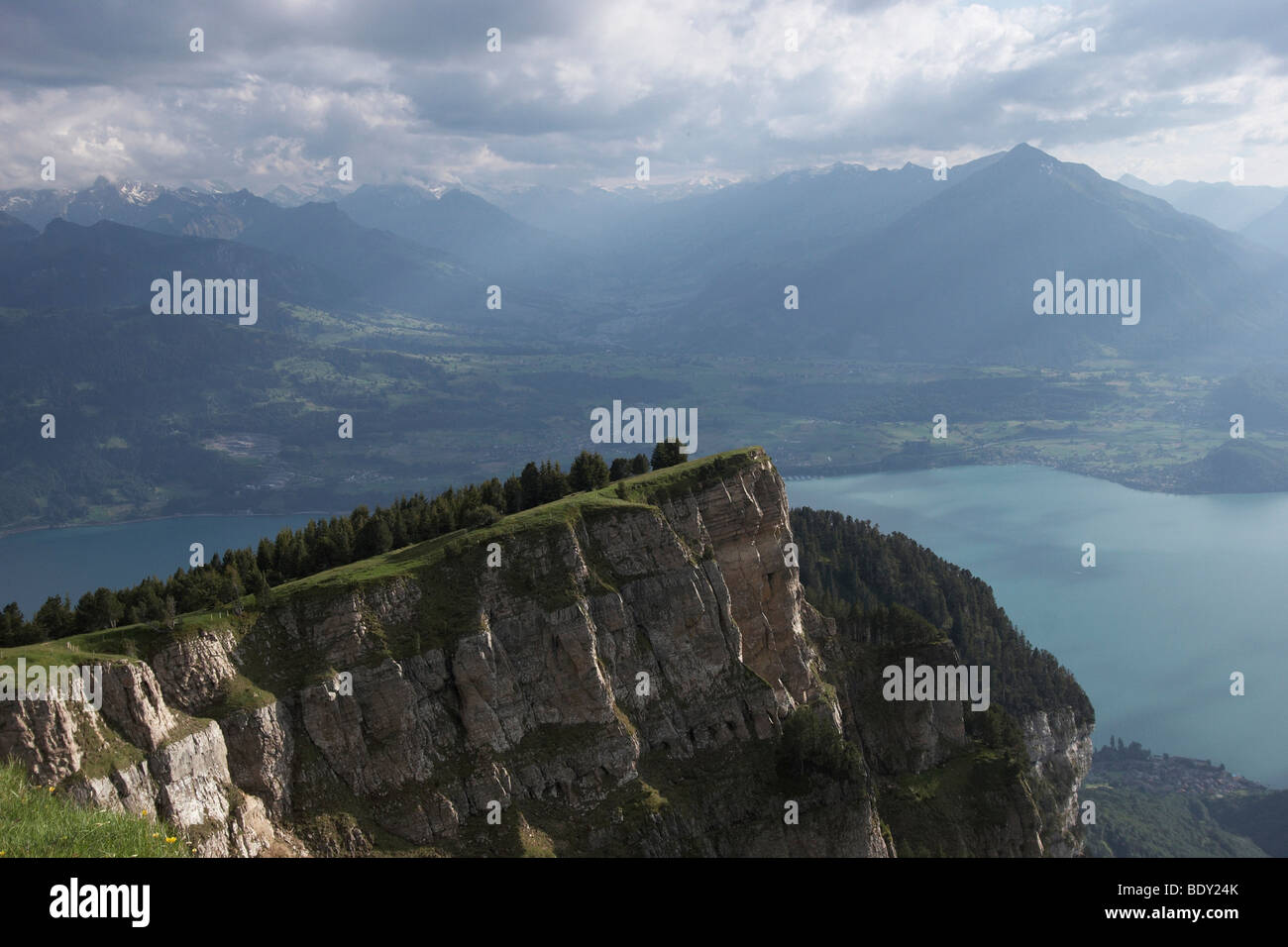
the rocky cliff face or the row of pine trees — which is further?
the row of pine trees

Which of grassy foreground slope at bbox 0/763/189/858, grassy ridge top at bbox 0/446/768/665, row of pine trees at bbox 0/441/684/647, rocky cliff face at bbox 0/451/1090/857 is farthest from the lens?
row of pine trees at bbox 0/441/684/647

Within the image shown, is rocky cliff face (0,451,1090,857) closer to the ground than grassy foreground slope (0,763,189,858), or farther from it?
closer to the ground

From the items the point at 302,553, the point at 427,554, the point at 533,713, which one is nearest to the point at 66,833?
the point at 533,713

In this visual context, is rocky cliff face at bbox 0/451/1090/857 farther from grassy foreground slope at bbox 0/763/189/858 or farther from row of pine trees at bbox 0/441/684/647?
grassy foreground slope at bbox 0/763/189/858

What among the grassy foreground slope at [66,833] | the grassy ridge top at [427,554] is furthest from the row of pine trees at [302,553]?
the grassy foreground slope at [66,833]

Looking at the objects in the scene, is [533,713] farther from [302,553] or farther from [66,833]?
[66,833]

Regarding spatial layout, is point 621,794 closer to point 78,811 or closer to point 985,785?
point 985,785

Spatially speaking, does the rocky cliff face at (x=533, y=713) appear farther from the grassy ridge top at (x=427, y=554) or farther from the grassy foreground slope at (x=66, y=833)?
the grassy foreground slope at (x=66, y=833)

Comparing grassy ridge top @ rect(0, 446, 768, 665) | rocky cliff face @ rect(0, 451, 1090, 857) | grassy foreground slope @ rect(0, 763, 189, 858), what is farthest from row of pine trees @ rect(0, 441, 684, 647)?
grassy foreground slope @ rect(0, 763, 189, 858)

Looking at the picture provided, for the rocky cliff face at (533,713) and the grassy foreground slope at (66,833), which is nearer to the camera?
the grassy foreground slope at (66,833)
